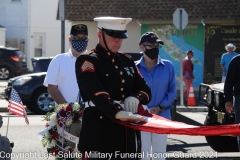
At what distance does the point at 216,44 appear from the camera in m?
23.7

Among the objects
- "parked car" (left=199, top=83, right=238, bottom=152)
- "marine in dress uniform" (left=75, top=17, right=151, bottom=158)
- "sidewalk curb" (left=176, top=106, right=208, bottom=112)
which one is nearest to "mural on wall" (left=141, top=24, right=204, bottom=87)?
"sidewalk curb" (left=176, top=106, right=208, bottom=112)

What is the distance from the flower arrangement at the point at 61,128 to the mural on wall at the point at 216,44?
56.7 feet

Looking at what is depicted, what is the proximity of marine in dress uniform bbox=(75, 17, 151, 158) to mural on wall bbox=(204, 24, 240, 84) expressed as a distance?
18.8m

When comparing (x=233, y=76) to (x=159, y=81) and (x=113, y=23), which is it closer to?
(x=159, y=81)

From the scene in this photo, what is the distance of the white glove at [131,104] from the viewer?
4930 millimetres

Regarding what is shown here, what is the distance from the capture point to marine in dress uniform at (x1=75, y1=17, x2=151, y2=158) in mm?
4879

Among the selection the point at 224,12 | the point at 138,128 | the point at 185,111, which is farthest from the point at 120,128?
the point at 224,12

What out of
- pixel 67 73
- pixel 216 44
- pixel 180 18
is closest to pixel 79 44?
pixel 67 73

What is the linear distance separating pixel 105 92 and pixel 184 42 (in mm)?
19516

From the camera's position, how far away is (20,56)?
30.1m

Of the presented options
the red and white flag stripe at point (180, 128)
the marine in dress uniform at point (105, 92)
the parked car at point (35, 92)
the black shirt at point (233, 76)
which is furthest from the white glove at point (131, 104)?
the parked car at point (35, 92)

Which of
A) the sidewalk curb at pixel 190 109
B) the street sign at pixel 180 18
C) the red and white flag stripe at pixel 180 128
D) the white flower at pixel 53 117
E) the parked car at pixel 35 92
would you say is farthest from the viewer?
the sidewalk curb at pixel 190 109

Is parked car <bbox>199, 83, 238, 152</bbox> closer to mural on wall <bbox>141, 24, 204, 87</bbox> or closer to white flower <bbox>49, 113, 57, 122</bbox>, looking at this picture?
white flower <bbox>49, 113, 57, 122</bbox>

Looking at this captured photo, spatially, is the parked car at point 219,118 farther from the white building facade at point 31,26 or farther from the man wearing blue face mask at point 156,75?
the white building facade at point 31,26
